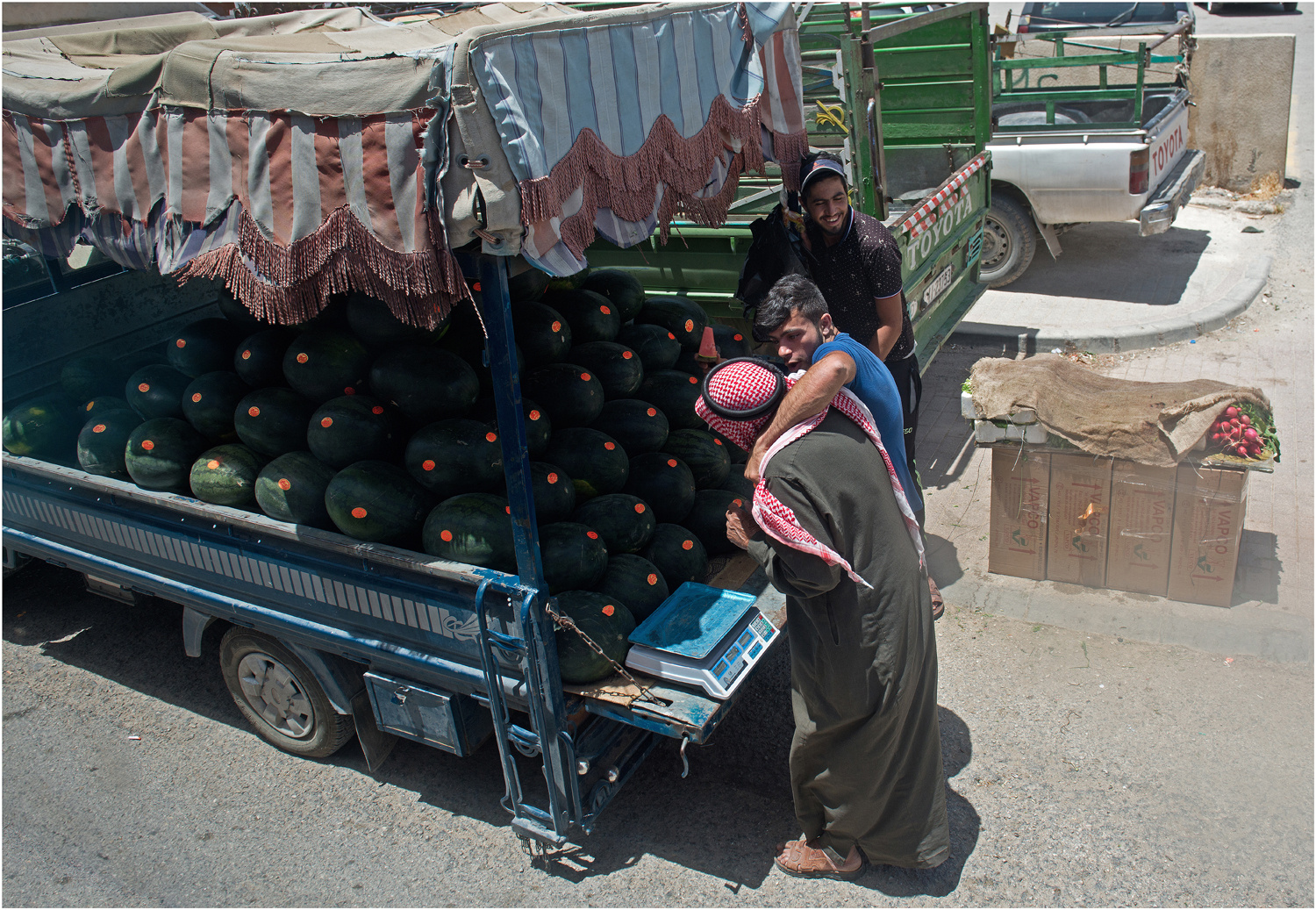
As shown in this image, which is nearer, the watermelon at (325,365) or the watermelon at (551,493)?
the watermelon at (551,493)

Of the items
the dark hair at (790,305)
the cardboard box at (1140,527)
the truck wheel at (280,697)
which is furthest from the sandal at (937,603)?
the truck wheel at (280,697)

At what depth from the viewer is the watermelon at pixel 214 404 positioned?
4.46 m

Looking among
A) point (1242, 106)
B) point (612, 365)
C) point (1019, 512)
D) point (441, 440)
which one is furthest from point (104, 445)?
point (1242, 106)

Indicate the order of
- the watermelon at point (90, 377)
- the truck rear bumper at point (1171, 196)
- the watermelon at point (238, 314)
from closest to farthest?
the watermelon at point (238, 314) → the watermelon at point (90, 377) → the truck rear bumper at point (1171, 196)

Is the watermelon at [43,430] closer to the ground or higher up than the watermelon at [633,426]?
higher up

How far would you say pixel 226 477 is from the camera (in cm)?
421

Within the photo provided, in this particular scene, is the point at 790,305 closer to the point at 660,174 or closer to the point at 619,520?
the point at 660,174

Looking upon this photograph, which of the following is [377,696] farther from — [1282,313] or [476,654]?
[1282,313]

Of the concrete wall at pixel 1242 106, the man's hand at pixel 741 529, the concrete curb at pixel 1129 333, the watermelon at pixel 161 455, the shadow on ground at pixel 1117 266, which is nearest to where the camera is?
the man's hand at pixel 741 529

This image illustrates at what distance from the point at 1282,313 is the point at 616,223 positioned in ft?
26.5

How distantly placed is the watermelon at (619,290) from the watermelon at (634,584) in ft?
6.11

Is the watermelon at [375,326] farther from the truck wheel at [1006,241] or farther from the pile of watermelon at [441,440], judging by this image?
the truck wheel at [1006,241]

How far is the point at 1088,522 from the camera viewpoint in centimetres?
516

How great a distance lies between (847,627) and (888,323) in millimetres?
2157
